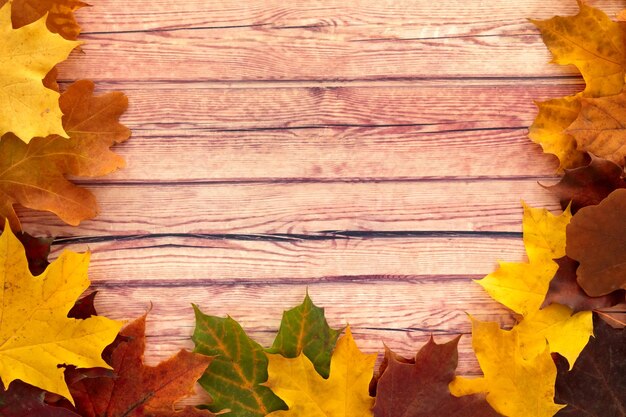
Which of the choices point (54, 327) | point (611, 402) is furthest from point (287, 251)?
point (611, 402)

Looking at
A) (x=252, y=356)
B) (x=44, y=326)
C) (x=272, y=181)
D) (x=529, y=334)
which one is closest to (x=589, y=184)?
(x=529, y=334)

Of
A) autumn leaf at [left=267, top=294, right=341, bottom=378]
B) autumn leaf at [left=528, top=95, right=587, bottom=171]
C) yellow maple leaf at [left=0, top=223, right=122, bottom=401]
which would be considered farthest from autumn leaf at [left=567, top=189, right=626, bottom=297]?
yellow maple leaf at [left=0, top=223, right=122, bottom=401]

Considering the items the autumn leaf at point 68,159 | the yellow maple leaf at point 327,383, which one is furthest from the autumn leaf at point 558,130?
the autumn leaf at point 68,159

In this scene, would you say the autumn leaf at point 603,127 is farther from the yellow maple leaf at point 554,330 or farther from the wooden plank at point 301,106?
the yellow maple leaf at point 554,330

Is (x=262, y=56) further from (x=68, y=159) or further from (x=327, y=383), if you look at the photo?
(x=327, y=383)

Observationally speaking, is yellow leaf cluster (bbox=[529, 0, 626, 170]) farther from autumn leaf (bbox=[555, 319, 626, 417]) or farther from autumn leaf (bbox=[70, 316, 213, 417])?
autumn leaf (bbox=[70, 316, 213, 417])

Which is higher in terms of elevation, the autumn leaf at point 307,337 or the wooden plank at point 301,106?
the wooden plank at point 301,106

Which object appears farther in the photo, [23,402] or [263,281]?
[263,281]
